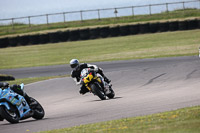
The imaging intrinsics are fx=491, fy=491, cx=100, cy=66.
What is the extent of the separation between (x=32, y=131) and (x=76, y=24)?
39.2m

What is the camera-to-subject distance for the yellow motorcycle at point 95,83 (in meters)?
12.9

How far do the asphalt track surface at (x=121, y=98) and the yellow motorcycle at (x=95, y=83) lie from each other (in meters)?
0.27

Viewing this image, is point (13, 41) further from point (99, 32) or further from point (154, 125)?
point (154, 125)

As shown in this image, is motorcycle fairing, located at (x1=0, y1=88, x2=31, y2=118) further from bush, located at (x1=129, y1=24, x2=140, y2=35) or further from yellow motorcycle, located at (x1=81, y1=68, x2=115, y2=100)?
bush, located at (x1=129, y1=24, x2=140, y2=35)

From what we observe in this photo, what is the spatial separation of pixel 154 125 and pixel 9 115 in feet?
12.2

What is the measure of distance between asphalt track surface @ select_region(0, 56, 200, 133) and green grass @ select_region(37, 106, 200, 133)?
84 cm

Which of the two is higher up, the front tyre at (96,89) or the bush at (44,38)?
the bush at (44,38)

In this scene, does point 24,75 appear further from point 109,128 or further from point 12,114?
point 109,128

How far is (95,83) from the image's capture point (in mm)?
12906

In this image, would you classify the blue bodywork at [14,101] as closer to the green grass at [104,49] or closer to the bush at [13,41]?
the green grass at [104,49]

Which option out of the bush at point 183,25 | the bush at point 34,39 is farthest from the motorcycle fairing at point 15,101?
the bush at point 34,39

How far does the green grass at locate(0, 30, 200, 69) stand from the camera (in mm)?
31375

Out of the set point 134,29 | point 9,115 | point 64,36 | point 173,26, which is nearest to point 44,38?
point 64,36

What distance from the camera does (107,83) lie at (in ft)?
44.6
